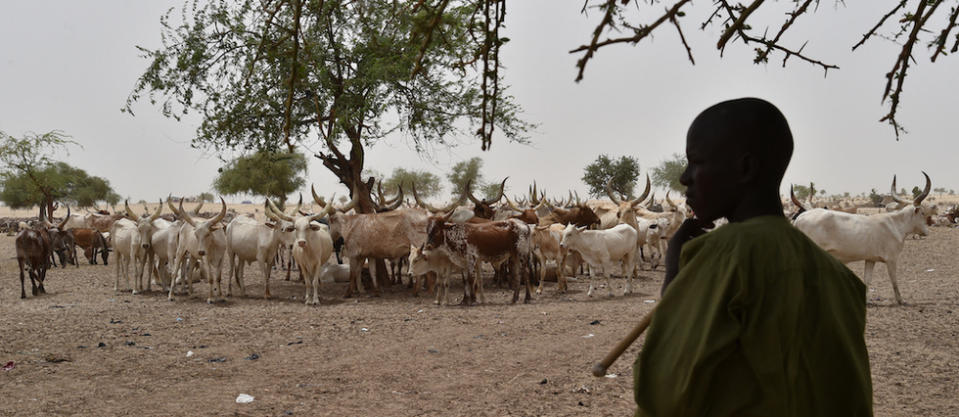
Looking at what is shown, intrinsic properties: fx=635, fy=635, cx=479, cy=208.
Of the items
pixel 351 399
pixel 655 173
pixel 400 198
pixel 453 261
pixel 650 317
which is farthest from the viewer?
pixel 655 173

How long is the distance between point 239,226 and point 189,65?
3.27m

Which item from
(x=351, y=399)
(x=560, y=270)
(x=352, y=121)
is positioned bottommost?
(x=351, y=399)

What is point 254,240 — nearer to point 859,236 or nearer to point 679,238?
point 859,236

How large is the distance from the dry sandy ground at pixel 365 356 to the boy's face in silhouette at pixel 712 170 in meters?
3.98

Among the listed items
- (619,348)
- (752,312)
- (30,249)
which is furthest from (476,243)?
(752,312)

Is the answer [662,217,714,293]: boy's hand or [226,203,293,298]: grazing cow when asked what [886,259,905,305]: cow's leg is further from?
[226,203,293,298]: grazing cow

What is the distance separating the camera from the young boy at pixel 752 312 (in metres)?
1.46

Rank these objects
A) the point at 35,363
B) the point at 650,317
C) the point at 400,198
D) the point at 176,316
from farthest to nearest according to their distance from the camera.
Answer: the point at 400,198 → the point at 176,316 → the point at 35,363 → the point at 650,317

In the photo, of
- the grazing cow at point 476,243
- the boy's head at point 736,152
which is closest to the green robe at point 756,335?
the boy's head at point 736,152

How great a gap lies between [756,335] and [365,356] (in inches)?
253

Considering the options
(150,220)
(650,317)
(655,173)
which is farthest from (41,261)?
(655,173)

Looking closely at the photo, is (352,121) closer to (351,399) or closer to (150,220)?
(150,220)

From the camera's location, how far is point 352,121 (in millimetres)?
12852

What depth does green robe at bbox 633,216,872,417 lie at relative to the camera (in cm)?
146
